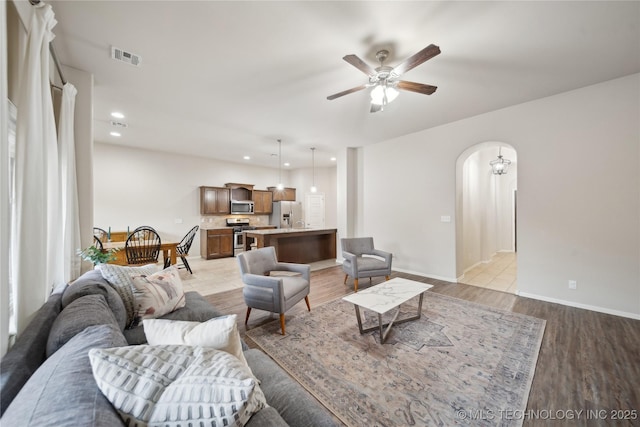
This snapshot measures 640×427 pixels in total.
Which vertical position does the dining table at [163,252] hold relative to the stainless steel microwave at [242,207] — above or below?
below

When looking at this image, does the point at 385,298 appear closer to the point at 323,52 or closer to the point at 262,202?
the point at 323,52

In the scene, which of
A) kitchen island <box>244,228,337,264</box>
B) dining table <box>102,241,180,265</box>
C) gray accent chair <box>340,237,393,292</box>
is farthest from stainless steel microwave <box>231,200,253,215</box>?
gray accent chair <box>340,237,393,292</box>

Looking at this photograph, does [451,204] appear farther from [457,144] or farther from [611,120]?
[611,120]

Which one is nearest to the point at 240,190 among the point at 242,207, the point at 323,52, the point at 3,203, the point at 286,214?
the point at 242,207

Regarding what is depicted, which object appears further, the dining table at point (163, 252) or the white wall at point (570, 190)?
the dining table at point (163, 252)

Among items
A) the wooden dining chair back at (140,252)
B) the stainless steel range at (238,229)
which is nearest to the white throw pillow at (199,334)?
the wooden dining chair back at (140,252)

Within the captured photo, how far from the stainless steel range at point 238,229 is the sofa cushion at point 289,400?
248 inches

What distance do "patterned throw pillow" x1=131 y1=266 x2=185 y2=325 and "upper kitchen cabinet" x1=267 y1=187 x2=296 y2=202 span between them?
6409mm

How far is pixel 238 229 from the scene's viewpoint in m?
7.50

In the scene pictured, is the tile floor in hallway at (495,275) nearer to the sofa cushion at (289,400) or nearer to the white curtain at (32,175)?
the sofa cushion at (289,400)

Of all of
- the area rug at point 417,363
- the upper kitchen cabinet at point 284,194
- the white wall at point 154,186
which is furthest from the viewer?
the upper kitchen cabinet at point 284,194

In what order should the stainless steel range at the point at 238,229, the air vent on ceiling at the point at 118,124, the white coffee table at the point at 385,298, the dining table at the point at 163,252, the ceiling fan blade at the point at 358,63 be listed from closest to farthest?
the ceiling fan blade at the point at 358,63 → the white coffee table at the point at 385,298 → the dining table at the point at 163,252 → the air vent on ceiling at the point at 118,124 → the stainless steel range at the point at 238,229

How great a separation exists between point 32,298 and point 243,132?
4031 mm

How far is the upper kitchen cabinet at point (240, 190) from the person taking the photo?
24.7 ft
